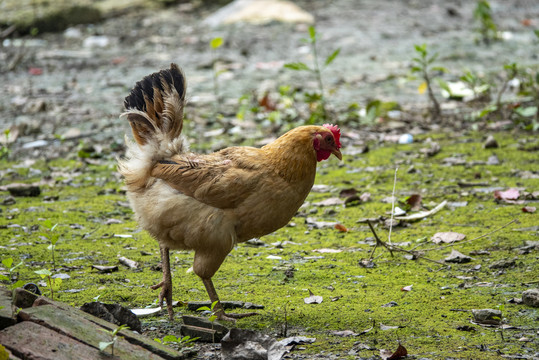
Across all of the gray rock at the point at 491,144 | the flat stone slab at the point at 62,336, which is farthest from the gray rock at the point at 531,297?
the gray rock at the point at 491,144

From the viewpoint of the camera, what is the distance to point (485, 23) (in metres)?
11.3

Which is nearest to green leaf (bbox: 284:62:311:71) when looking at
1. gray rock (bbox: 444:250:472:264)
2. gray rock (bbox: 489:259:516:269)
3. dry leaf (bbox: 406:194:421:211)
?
dry leaf (bbox: 406:194:421:211)

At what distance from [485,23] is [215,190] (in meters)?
9.09

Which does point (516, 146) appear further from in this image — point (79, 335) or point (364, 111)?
point (79, 335)

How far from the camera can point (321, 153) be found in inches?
159

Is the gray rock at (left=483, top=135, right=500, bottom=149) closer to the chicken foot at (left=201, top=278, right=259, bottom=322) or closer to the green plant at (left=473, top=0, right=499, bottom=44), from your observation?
the chicken foot at (left=201, top=278, right=259, bottom=322)

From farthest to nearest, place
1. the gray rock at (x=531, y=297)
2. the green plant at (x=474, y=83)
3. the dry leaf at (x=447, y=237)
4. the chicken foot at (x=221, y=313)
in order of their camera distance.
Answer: the green plant at (x=474, y=83)
the dry leaf at (x=447, y=237)
the chicken foot at (x=221, y=313)
the gray rock at (x=531, y=297)

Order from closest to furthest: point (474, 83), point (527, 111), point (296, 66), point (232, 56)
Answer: point (296, 66) → point (527, 111) → point (474, 83) → point (232, 56)

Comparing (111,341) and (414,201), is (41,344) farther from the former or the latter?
(414,201)

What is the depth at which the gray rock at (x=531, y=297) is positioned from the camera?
348 cm

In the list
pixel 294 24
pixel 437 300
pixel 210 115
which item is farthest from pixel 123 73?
pixel 437 300

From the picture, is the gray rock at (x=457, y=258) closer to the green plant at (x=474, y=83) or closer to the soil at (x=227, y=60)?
the soil at (x=227, y=60)

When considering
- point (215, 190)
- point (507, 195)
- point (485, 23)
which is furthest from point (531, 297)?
point (485, 23)

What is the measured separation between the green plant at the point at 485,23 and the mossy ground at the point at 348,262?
195 inches
